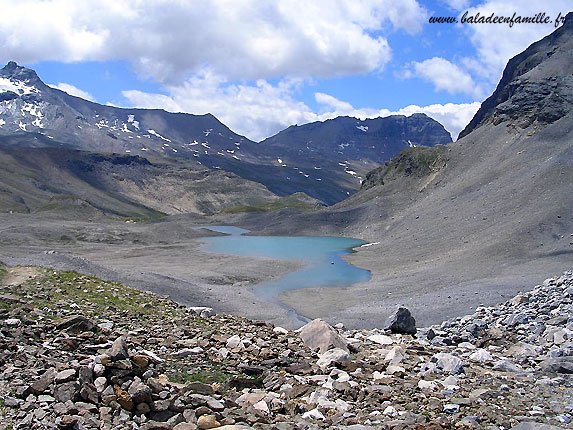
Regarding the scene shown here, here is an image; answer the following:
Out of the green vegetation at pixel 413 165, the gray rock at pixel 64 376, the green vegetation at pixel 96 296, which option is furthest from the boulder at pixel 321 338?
the green vegetation at pixel 413 165

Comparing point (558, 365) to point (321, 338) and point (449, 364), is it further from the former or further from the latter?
point (321, 338)

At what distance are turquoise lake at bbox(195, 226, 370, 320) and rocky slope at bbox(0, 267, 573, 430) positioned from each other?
117ft

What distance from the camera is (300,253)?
338ft

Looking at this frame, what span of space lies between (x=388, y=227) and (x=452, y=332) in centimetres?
9691

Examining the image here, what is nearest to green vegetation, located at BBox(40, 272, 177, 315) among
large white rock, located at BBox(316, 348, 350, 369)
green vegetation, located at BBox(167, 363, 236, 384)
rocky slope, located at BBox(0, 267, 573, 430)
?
rocky slope, located at BBox(0, 267, 573, 430)

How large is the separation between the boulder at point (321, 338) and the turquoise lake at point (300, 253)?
3622cm

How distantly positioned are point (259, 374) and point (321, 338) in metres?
4.26

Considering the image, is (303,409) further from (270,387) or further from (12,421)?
(12,421)

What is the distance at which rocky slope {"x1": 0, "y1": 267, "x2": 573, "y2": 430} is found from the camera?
37.8ft

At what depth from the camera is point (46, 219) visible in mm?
137250

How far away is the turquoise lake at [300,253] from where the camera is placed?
6706cm

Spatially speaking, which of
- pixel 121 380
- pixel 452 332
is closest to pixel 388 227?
pixel 452 332

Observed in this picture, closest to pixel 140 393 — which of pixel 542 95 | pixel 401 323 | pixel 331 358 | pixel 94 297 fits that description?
pixel 331 358

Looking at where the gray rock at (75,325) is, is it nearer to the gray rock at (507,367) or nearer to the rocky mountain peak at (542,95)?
the gray rock at (507,367)
